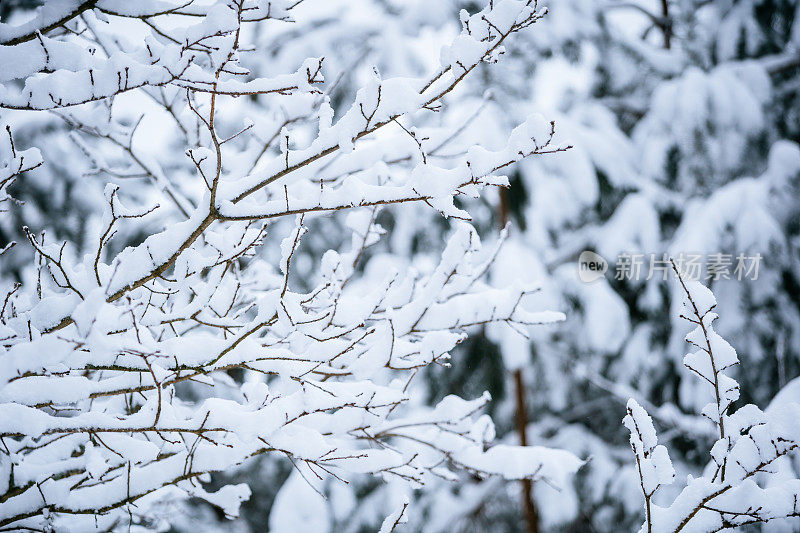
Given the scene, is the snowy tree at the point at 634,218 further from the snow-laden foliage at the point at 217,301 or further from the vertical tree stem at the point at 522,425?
the snow-laden foliage at the point at 217,301

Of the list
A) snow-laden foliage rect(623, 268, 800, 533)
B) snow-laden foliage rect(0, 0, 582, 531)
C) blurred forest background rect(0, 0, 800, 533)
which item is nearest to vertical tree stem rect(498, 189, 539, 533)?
blurred forest background rect(0, 0, 800, 533)

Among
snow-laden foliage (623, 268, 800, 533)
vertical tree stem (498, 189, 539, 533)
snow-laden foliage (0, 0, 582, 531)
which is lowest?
vertical tree stem (498, 189, 539, 533)

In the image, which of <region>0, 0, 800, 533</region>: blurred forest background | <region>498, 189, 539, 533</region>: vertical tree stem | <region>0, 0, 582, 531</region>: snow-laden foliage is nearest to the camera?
<region>0, 0, 582, 531</region>: snow-laden foliage

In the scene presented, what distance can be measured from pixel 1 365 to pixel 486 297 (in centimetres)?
117

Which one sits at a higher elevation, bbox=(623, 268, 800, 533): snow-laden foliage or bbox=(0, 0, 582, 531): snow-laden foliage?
bbox=(0, 0, 582, 531): snow-laden foliage

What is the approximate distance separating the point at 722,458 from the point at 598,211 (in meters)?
3.61

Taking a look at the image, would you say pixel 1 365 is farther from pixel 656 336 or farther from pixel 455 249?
pixel 656 336

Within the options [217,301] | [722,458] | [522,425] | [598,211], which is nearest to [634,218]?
[598,211]

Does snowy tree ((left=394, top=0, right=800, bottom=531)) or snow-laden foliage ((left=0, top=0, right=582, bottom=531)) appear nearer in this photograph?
snow-laden foliage ((left=0, top=0, right=582, bottom=531))

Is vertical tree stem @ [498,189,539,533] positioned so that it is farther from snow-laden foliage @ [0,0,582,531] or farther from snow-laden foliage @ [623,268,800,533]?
snow-laden foliage @ [623,268,800,533]

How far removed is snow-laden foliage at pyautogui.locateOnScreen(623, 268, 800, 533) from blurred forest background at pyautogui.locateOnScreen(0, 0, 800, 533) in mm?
2280

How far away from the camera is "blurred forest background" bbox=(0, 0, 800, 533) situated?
3908 mm

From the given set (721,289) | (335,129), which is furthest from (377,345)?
(721,289)

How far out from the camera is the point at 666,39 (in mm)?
5328
